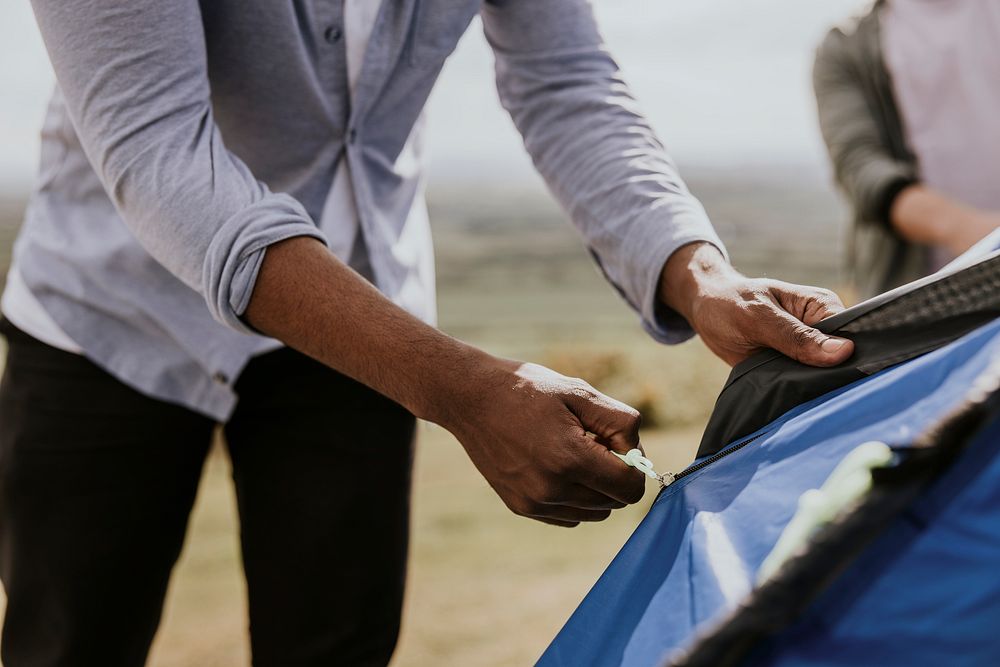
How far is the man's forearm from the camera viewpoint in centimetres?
86

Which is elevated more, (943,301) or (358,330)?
(943,301)

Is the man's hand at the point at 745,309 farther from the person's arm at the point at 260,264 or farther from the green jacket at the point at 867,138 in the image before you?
the green jacket at the point at 867,138

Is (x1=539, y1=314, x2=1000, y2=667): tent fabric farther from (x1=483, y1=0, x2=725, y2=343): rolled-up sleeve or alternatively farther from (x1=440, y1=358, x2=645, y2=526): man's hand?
(x1=483, y1=0, x2=725, y2=343): rolled-up sleeve

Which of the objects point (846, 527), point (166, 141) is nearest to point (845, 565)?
point (846, 527)

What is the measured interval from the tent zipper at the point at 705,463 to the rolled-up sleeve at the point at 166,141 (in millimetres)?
396

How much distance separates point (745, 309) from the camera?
0.95 metres

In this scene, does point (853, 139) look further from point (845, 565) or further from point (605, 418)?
point (845, 565)

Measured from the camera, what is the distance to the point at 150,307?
1.18 m

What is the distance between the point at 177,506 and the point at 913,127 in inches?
59.6

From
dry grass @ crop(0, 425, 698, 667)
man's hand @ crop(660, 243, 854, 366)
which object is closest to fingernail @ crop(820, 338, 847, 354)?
man's hand @ crop(660, 243, 854, 366)

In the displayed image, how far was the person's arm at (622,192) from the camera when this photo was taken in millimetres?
965

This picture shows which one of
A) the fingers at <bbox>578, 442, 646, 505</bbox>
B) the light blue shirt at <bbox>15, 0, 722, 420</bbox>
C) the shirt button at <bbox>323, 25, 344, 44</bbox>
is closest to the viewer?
the fingers at <bbox>578, 442, 646, 505</bbox>

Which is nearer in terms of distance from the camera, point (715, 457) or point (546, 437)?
point (546, 437)

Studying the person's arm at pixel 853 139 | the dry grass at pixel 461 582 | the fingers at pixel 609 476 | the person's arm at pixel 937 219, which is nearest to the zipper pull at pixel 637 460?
the fingers at pixel 609 476
